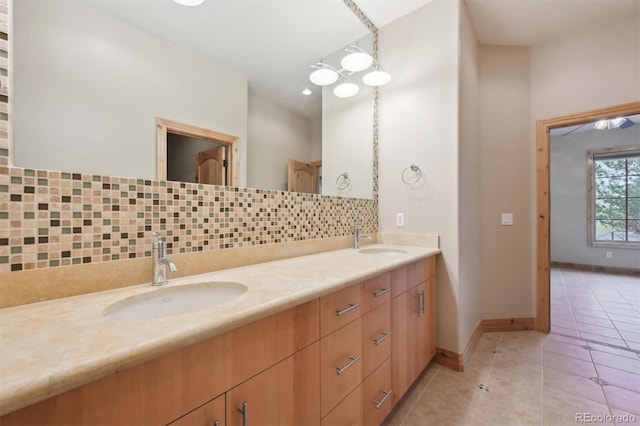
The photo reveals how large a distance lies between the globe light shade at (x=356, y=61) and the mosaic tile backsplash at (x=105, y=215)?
43.9 inches

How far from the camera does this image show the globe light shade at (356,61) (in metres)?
1.89

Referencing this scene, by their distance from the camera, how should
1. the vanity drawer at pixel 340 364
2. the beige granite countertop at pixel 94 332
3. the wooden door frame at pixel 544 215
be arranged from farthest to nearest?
the wooden door frame at pixel 544 215
the vanity drawer at pixel 340 364
the beige granite countertop at pixel 94 332

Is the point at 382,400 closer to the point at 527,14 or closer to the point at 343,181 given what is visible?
the point at 343,181

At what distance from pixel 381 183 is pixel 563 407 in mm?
1804

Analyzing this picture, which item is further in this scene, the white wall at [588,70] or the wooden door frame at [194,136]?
the white wall at [588,70]

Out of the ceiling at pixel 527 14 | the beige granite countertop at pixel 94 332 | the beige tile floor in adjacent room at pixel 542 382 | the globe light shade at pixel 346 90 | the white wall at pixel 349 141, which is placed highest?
the ceiling at pixel 527 14

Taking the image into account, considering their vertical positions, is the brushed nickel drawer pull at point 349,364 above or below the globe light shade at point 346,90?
below

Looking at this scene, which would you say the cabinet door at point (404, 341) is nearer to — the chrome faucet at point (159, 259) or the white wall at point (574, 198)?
the chrome faucet at point (159, 259)

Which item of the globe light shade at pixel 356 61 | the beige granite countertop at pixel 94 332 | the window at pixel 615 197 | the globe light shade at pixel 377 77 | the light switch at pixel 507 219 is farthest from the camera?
the window at pixel 615 197

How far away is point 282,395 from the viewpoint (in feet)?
2.68

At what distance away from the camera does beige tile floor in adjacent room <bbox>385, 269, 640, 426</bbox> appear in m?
1.48

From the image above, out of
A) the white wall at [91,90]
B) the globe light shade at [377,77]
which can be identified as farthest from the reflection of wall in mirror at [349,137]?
the white wall at [91,90]

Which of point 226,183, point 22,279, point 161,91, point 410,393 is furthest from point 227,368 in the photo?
point 410,393

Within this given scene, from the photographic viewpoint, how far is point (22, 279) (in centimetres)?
77
